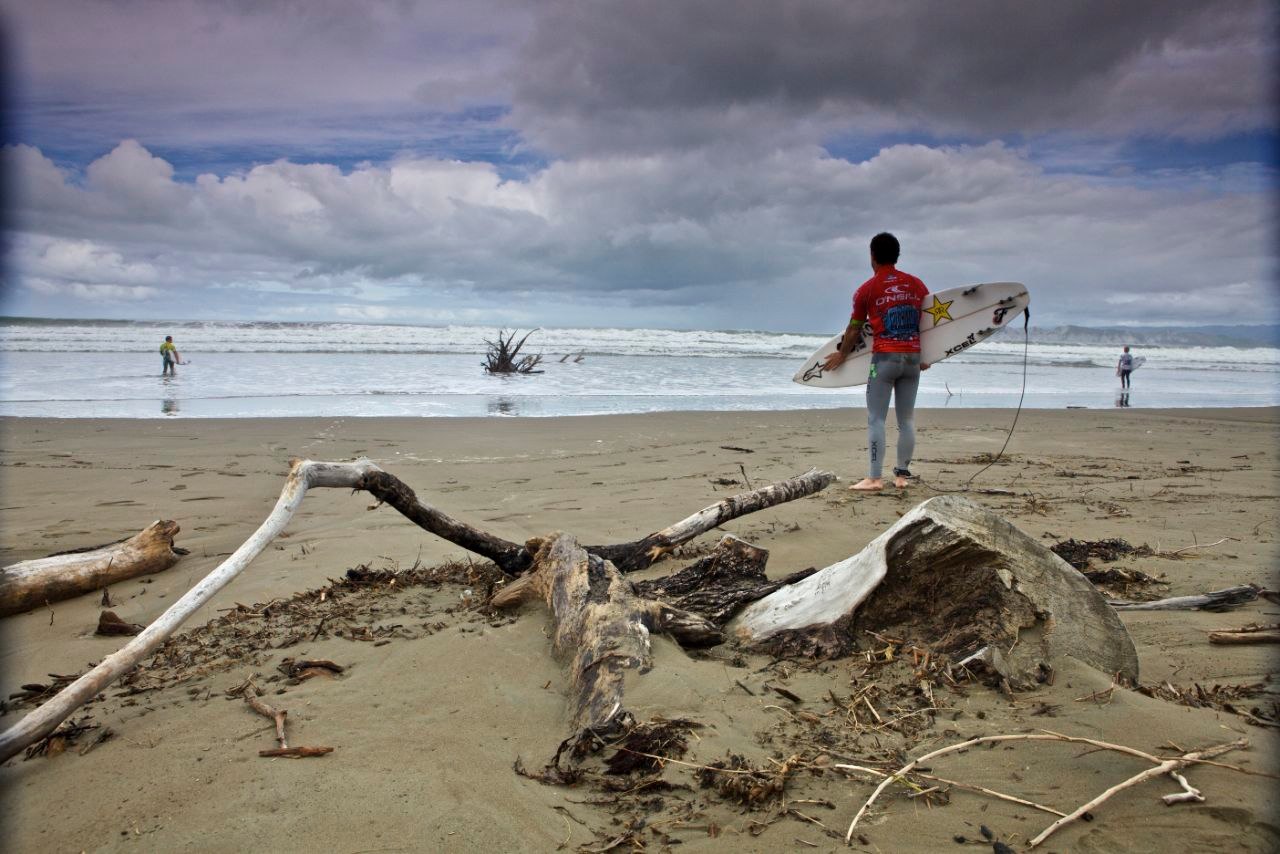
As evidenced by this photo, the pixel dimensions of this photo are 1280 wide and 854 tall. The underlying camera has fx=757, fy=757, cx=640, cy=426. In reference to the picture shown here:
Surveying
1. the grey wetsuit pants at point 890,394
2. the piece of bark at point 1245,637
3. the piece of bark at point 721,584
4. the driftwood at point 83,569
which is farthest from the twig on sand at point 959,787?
the grey wetsuit pants at point 890,394

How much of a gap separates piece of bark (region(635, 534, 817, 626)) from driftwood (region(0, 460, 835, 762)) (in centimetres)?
22

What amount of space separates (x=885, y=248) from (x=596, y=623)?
16.1 feet

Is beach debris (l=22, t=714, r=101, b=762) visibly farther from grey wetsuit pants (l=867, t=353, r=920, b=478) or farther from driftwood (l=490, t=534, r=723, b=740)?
grey wetsuit pants (l=867, t=353, r=920, b=478)

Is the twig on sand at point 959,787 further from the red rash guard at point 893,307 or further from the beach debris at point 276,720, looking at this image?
the red rash guard at point 893,307

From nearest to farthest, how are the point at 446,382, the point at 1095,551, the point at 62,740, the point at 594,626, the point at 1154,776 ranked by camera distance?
the point at 1154,776, the point at 62,740, the point at 594,626, the point at 1095,551, the point at 446,382

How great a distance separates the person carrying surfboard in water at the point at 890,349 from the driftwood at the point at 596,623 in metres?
3.72

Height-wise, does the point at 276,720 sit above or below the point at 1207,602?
below

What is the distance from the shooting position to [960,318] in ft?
23.7

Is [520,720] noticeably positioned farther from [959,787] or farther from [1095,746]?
[1095,746]

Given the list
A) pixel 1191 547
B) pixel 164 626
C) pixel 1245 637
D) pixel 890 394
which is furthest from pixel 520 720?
pixel 890 394

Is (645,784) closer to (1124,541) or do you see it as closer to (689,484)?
(1124,541)

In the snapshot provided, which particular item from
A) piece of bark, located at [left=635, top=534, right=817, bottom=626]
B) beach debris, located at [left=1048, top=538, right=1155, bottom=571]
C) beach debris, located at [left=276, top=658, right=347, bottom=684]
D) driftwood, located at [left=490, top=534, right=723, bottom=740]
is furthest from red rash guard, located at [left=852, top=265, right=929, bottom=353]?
beach debris, located at [left=276, top=658, right=347, bottom=684]

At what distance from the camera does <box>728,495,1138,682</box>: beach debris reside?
2.49 meters

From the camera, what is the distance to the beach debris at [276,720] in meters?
2.20
